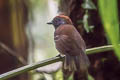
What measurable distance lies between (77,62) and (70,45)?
0.95 feet

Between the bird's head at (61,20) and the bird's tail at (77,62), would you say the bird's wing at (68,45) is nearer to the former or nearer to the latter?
the bird's tail at (77,62)

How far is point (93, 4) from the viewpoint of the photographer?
2.62 meters

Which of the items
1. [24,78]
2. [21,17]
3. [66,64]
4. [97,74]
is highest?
[21,17]

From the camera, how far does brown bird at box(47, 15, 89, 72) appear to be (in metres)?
2.11

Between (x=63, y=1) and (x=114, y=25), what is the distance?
213 cm

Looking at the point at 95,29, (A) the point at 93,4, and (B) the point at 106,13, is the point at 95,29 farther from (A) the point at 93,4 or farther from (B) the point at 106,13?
(B) the point at 106,13

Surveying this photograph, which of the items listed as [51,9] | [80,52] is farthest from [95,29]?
[51,9]

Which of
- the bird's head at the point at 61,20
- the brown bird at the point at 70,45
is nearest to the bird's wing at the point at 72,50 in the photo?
the brown bird at the point at 70,45

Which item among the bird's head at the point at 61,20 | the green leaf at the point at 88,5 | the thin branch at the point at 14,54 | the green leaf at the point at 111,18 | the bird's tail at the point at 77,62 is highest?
the green leaf at the point at 111,18

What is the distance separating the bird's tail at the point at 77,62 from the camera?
206cm

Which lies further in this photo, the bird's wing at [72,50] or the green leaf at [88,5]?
the green leaf at [88,5]

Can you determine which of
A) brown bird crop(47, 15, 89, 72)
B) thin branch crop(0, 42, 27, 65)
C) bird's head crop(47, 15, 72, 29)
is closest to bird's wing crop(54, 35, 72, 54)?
brown bird crop(47, 15, 89, 72)

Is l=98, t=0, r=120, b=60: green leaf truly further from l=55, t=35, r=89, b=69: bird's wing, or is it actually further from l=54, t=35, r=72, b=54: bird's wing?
l=54, t=35, r=72, b=54: bird's wing

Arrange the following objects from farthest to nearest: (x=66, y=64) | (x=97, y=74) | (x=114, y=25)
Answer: (x=97, y=74), (x=66, y=64), (x=114, y=25)
